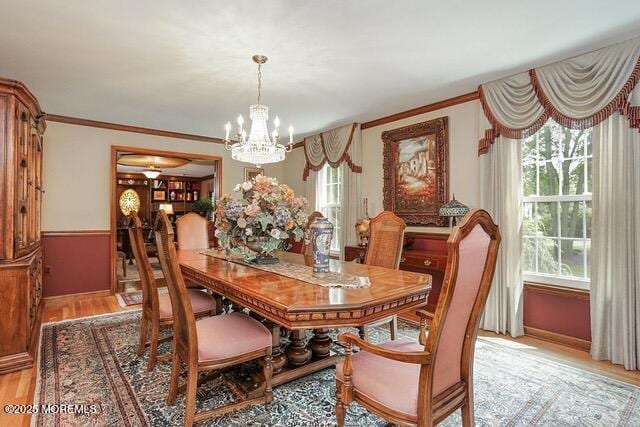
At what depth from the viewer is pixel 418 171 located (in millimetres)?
4176

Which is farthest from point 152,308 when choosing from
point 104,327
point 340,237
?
point 340,237

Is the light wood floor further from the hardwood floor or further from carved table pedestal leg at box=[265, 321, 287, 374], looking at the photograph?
carved table pedestal leg at box=[265, 321, 287, 374]

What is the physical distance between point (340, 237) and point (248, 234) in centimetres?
311

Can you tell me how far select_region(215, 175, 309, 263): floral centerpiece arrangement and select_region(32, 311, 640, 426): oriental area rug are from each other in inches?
36.9

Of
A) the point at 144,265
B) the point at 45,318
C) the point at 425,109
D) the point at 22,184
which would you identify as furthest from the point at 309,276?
the point at 45,318

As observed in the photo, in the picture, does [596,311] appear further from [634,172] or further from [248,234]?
[248,234]

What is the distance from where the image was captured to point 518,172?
3.25 m

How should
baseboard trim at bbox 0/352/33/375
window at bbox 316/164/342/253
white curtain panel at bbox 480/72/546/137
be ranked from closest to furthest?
baseboard trim at bbox 0/352/33/375
white curtain panel at bbox 480/72/546/137
window at bbox 316/164/342/253

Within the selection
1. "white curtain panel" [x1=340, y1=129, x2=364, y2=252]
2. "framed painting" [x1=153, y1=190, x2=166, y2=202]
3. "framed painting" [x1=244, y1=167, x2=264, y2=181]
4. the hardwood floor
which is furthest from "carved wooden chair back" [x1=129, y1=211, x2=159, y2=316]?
"framed painting" [x1=153, y1=190, x2=166, y2=202]

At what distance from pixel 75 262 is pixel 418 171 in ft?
15.8

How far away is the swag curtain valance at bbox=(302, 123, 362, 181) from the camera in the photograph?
4969mm

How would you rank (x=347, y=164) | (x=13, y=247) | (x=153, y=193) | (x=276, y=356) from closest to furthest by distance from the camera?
(x=276, y=356)
(x=13, y=247)
(x=347, y=164)
(x=153, y=193)

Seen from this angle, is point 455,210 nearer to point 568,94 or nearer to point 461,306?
point 568,94

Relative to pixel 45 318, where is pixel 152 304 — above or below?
above
